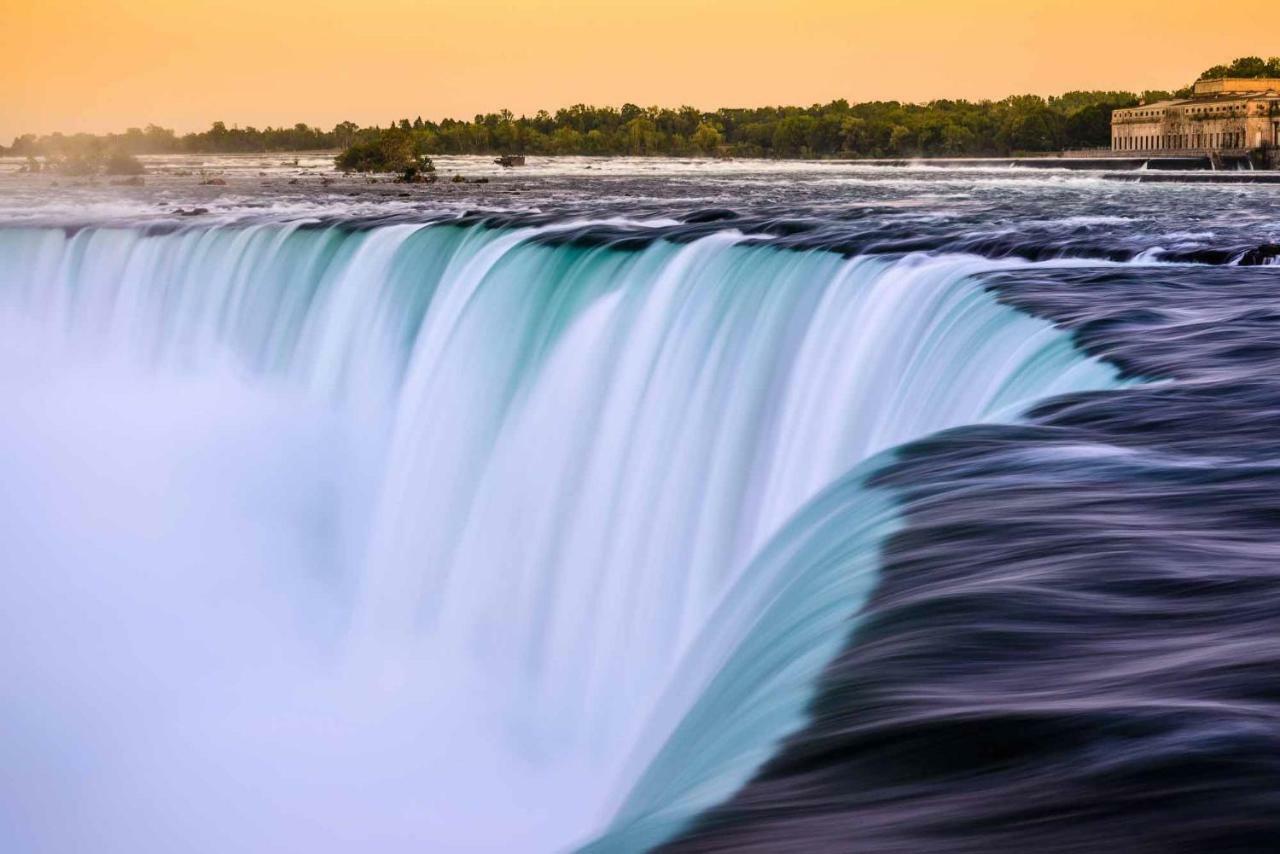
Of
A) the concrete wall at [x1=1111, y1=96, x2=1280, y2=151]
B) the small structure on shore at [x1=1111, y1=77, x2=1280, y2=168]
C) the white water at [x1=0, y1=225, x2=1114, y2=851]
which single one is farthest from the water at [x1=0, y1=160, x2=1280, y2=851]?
the concrete wall at [x1=1111, y1=96, x2=1280, y2=151]

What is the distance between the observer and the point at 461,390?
623 inches

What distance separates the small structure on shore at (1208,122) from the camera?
8288cm

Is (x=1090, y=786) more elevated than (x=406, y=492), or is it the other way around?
(x=1090, y=786)

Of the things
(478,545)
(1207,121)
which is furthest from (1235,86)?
(478,545)

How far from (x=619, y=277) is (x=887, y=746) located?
12.0m

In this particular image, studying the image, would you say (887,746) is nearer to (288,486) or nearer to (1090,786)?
(1090,786)

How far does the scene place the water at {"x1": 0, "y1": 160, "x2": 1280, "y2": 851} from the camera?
18.4ft

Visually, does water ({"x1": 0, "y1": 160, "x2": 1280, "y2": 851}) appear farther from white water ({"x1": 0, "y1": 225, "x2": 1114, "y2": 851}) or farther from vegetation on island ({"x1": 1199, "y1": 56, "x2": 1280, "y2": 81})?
vegetation on island ({"x1": 1199, "y1": 56, "x2": 1280, "y2": 81})

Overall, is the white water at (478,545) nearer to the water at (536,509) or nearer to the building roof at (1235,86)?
the water at (536,509)

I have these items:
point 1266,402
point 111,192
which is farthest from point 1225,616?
point 111,192

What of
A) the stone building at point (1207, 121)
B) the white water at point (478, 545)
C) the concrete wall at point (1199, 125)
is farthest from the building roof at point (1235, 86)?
the white water at point (478, 545)

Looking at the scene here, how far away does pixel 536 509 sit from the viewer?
43.4ft

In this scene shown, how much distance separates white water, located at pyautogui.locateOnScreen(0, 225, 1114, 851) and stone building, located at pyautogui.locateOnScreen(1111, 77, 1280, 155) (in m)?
64.6

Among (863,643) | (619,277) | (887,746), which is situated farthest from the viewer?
(619,277)
